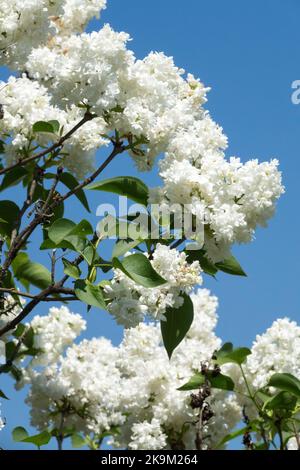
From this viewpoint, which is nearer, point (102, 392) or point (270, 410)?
point (270, 410)

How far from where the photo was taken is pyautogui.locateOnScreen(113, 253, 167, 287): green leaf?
2902 millimetres

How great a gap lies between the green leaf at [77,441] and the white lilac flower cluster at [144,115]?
3308 mm

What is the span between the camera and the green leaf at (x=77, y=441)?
6549 millimetres

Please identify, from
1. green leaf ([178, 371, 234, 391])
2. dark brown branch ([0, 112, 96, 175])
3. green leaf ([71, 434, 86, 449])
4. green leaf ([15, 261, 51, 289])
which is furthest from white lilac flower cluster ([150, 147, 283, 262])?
green leaf ([71, 434, 86, 449])

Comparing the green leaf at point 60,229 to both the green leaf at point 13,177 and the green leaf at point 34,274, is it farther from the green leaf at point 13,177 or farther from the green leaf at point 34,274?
the green leaf at point 34,274

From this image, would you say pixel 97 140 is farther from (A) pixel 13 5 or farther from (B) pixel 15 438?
(B) pixel 15 438

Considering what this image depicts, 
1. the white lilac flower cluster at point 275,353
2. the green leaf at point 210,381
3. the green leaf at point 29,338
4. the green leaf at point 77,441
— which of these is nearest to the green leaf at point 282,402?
the green leaf at point 210,381

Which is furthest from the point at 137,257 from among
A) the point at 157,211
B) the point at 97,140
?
the point at 97,140

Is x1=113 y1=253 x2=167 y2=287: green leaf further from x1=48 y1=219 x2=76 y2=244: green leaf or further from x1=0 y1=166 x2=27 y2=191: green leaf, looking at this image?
x1=0 y1=166 x2=27 y2=191: green leaf

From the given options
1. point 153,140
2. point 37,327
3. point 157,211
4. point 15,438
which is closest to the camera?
point 157,211

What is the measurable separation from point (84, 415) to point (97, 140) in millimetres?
3442

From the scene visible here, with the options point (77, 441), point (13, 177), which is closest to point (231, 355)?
point (13, 177)

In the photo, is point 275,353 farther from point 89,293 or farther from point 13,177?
point 89,293

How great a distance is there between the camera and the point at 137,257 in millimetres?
2949
